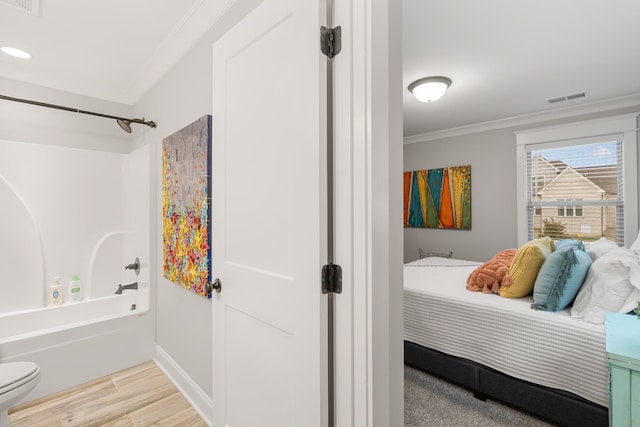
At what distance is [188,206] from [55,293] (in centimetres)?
167

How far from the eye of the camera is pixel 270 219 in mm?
1166

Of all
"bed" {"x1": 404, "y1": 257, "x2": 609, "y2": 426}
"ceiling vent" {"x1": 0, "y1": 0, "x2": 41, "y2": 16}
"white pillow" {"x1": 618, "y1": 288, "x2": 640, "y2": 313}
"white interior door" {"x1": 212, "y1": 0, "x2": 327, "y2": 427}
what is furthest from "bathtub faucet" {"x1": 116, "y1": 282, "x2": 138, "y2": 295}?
"white pillow" {"x1": 618, "y1": 288, "x2": 640, "y2": 313}

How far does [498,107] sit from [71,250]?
470 cm

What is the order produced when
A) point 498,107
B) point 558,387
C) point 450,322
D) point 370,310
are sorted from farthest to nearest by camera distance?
1. point 498,107
2. point 450,322
3. point 558,387
4. point 370,310

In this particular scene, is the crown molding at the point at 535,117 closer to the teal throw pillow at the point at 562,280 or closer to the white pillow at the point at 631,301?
the teal throw pillow at the point at 562,280

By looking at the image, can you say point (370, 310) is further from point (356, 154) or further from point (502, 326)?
point (502, 326)

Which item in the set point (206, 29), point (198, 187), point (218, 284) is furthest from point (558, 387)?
point (206, 29)

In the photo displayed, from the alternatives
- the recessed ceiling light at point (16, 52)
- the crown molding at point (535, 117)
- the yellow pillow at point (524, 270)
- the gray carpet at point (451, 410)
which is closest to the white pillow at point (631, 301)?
the yellow pillow at point (524, 270)

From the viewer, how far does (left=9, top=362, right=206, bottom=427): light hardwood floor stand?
1.80m

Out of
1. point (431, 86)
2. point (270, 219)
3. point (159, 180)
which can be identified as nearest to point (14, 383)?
point (270, 219)

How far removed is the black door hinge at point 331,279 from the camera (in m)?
0.96

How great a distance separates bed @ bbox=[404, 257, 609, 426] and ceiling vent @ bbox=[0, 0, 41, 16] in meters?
3.01

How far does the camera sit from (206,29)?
5.83 ft

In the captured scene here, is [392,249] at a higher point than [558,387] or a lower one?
higher
